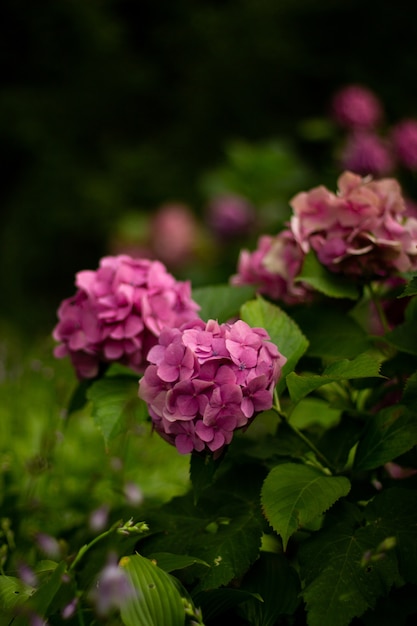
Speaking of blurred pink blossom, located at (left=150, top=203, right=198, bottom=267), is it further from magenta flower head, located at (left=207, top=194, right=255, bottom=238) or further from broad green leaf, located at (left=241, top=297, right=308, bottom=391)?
broad green leaf, located at (left=241, top=297, right=308, bottom=391)

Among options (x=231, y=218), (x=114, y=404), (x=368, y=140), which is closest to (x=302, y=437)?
(x=114, y=404)

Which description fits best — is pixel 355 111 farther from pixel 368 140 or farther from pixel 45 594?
pixel 45 594

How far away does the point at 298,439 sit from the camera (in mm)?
1313

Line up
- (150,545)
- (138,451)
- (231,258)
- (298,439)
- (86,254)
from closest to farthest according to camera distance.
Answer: (150,545)
(298,439)
(138,451)
(231,258)
(86,254)

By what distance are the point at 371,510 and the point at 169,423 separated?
326 mm

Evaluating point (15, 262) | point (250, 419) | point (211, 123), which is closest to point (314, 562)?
point (250, 419)

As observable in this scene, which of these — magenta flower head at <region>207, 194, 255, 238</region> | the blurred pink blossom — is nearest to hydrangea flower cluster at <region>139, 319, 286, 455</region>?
magenta flower head at <region>207, 194, 255, 238</region>

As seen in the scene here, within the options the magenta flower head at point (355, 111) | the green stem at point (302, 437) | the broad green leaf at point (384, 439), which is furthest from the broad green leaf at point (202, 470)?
the magenta flower head at point (355, 111)

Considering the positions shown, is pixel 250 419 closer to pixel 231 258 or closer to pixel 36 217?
pixel 231 258

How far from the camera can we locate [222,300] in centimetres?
149

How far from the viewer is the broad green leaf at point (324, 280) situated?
4.45ft

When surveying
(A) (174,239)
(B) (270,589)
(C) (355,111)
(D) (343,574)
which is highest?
(D) (343,574)

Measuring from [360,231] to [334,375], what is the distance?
35 centimetres

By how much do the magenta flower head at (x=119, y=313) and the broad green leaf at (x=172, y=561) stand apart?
0.40 meters
